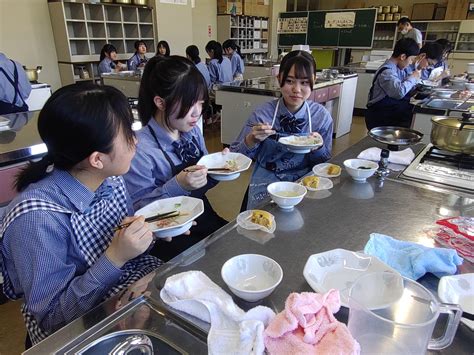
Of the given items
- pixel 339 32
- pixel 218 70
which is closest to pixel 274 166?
pixel 218 70

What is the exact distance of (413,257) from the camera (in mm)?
864

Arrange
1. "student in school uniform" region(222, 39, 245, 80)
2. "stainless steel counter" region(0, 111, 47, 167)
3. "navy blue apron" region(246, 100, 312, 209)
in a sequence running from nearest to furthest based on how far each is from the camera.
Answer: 1. "stainless steel counter" region(0, 111, 47, 167)
2. "navy blue apron" region(246, 100, 312, 209)
3. "student in school uniform" region(222, 39, 245, 80)

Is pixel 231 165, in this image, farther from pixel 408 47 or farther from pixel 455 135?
pixel 408 47

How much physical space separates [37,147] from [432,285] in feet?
6.32

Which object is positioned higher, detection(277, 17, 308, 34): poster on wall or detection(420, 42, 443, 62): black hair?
detection(277, 17, 308, 34): poster on wall

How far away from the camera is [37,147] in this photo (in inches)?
72.1

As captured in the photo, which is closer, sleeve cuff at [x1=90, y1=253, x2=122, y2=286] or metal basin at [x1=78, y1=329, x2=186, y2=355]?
metal basin at [x1=78, y1=329, x2=186, y2=355]

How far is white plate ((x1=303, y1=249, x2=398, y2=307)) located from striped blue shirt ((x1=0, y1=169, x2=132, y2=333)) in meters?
0.50

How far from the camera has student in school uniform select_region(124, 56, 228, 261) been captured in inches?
53.2

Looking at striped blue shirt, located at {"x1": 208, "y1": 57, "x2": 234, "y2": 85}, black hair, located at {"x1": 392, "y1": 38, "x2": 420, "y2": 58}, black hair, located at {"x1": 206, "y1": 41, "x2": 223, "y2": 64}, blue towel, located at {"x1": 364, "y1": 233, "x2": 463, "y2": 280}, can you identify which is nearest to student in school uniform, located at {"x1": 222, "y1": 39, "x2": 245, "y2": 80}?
striped blue shirt, located at {"x1": 208, "y1": 57, "x2": 234, "y2": 85}

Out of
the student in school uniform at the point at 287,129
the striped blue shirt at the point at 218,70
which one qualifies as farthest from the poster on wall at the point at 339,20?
the student in school uniform at the point at 287,129

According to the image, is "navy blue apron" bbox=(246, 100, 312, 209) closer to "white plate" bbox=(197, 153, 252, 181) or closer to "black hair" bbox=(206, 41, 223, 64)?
"white plate" bbox=(197, 153, 252, 181)

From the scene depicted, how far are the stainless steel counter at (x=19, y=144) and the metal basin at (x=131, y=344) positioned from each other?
117cm

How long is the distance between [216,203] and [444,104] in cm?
213
